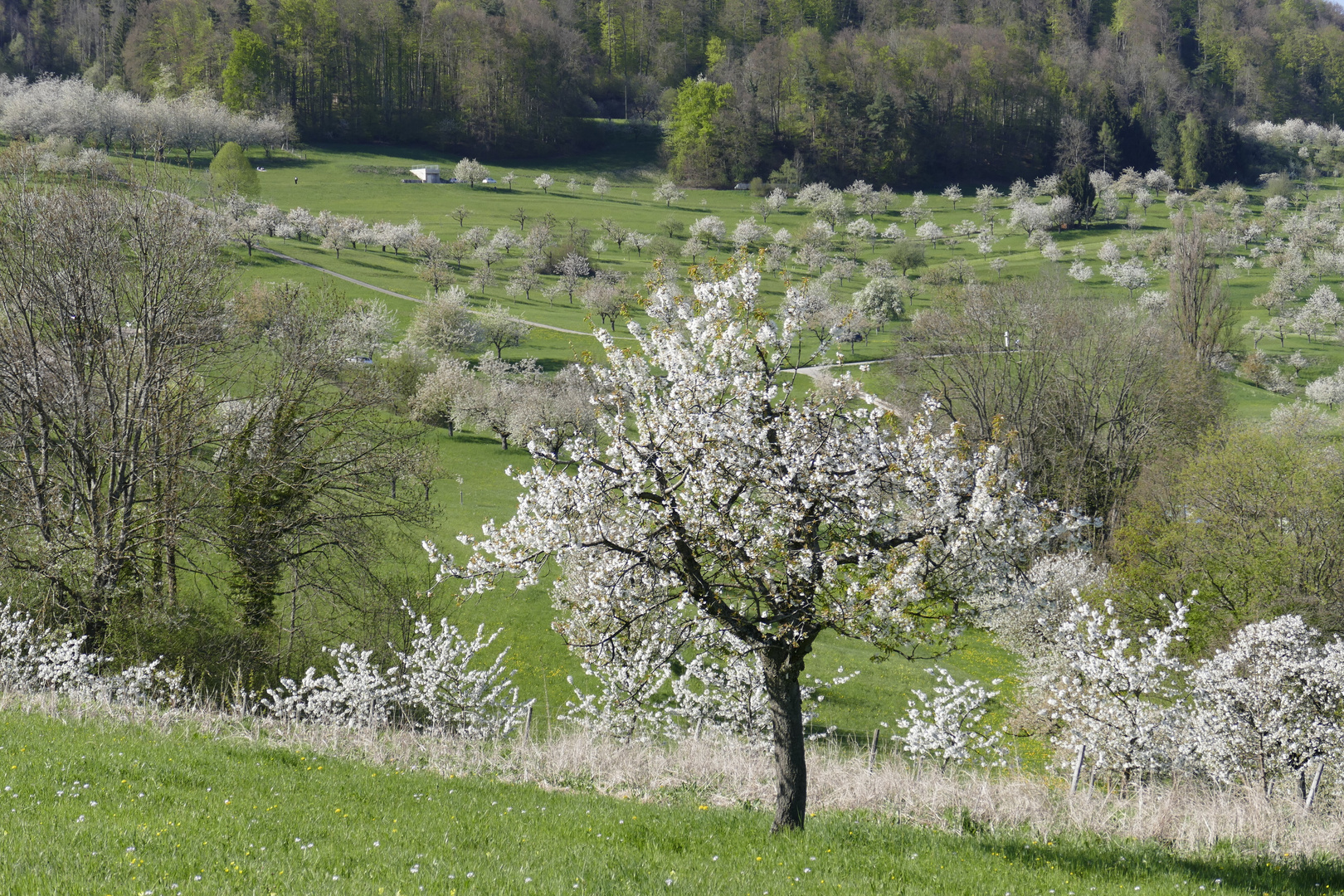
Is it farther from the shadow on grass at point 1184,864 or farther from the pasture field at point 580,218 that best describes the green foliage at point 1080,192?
the shadow on grass at point 1184,864

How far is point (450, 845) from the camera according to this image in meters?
7.98

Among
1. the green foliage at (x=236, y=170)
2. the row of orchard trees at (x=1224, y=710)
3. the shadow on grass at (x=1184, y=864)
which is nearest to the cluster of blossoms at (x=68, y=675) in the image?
the shadow on grass at (x=1184, y=864)

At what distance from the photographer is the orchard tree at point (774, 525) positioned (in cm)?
894

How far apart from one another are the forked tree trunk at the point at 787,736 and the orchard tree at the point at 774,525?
0.7 inches

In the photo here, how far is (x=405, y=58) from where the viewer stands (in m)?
172

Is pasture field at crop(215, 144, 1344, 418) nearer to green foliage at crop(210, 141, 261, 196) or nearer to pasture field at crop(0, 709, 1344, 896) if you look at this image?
green foliage at crop(210, 141, 261, 196)

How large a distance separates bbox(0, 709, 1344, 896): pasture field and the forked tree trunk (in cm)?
31

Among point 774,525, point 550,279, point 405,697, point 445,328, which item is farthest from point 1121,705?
point 550,279

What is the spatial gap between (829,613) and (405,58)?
18738 cm

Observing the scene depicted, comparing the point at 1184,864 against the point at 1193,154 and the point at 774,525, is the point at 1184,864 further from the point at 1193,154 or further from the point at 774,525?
the point at 1193,154

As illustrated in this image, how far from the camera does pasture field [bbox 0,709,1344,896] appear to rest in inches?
276

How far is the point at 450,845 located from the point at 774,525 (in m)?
4.23

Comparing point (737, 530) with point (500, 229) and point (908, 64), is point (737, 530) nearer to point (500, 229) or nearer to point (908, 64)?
point (500, 229)

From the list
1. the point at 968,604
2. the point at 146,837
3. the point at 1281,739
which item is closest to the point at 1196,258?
the point at 1281,739
